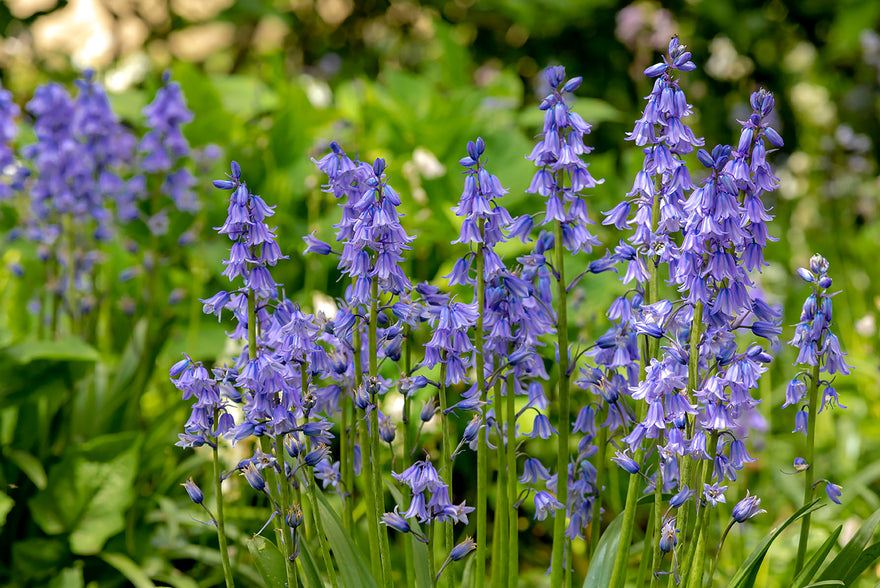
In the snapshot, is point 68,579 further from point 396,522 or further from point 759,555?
point 759,555

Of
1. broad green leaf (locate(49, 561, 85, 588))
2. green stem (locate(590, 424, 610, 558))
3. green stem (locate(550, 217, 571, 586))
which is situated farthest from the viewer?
broad green leaf (locate(49, 561, 85, 588))

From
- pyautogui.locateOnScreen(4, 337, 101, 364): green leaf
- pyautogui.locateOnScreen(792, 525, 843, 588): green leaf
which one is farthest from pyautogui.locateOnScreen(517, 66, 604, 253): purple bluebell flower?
pyautogui.locateOnScreen(4, 337, 101, 364): green leaf

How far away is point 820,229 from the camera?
7230mm

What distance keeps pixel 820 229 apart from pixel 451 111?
13.6ft

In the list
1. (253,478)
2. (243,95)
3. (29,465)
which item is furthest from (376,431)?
(243,95)

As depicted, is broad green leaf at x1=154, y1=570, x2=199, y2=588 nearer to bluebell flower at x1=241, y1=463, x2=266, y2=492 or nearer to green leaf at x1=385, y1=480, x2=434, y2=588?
green leaf at x1=385, y1=480, x2=434, y2=588

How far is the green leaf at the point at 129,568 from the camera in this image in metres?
2.80

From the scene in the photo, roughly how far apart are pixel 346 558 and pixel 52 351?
1639 mm

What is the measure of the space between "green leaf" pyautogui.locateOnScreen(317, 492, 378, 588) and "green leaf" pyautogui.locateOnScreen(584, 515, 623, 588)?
59 centimetres

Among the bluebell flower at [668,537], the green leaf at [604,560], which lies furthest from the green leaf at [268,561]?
the bluebell flower at [668,537]

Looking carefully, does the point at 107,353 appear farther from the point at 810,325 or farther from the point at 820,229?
the point at 820,229

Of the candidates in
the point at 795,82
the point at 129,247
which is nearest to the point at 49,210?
the point at 129,247

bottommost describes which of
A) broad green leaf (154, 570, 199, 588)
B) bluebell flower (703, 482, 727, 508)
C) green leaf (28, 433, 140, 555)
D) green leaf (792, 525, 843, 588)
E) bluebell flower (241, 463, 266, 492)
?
green leaf (792, 525, 843, 588)

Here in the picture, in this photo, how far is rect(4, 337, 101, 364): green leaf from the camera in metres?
3.09
